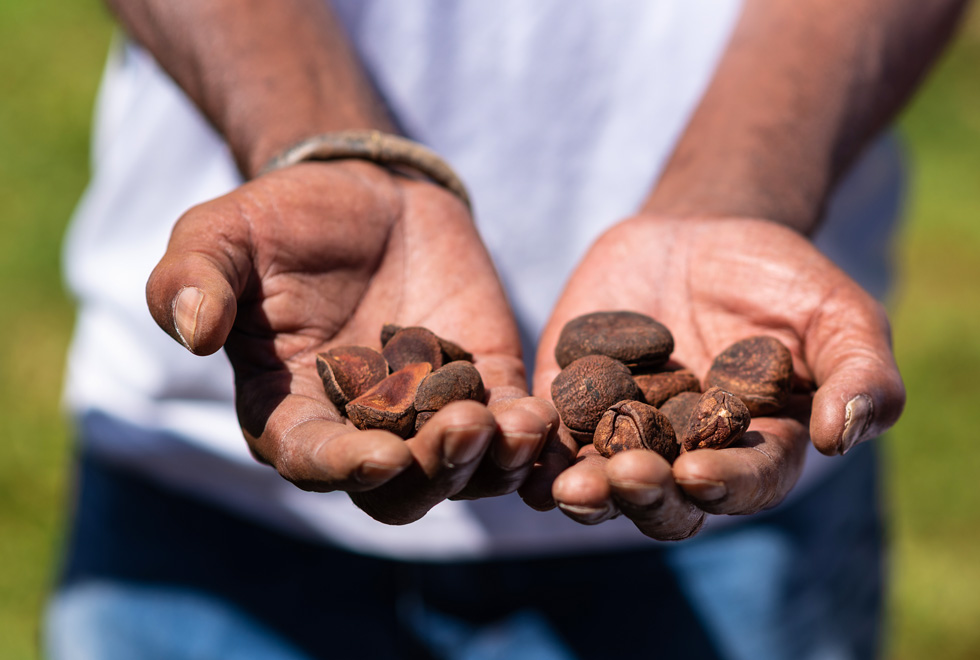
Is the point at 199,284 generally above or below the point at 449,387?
above

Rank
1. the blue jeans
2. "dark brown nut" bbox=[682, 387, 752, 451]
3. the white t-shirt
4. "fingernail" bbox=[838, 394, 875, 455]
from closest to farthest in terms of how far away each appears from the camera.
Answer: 1. "fingernail" bbox=[838, 394, 875, 455]
2. "dark brown nut" bbox=[682, 387, 752, 451]
3. the white t-shirt
4. the blue jeans

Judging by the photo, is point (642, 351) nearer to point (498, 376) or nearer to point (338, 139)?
point (498, 376)

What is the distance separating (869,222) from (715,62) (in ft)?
2.74

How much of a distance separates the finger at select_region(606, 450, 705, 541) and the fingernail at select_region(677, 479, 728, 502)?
0.02m

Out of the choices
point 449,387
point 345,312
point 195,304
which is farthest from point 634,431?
point 195,304

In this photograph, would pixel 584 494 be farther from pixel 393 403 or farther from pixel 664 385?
pixel 664 385

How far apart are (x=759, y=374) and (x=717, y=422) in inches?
9.3

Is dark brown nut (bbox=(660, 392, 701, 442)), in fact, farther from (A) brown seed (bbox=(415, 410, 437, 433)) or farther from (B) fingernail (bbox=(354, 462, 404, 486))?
(B) fingernail (bbox=(354, 462, 404, 486))

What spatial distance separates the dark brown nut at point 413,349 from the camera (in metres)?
2.41

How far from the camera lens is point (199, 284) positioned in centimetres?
196

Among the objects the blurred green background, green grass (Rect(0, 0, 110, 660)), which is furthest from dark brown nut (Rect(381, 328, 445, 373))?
green grass (Rect(0, 0, 110, 660))

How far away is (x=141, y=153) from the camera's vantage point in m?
3.07

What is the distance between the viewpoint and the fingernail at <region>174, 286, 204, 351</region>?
6.36ft

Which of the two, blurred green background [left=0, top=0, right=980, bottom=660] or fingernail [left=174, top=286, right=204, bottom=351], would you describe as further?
blurred green background [left=0, top=0, right=980, bottom=660]
